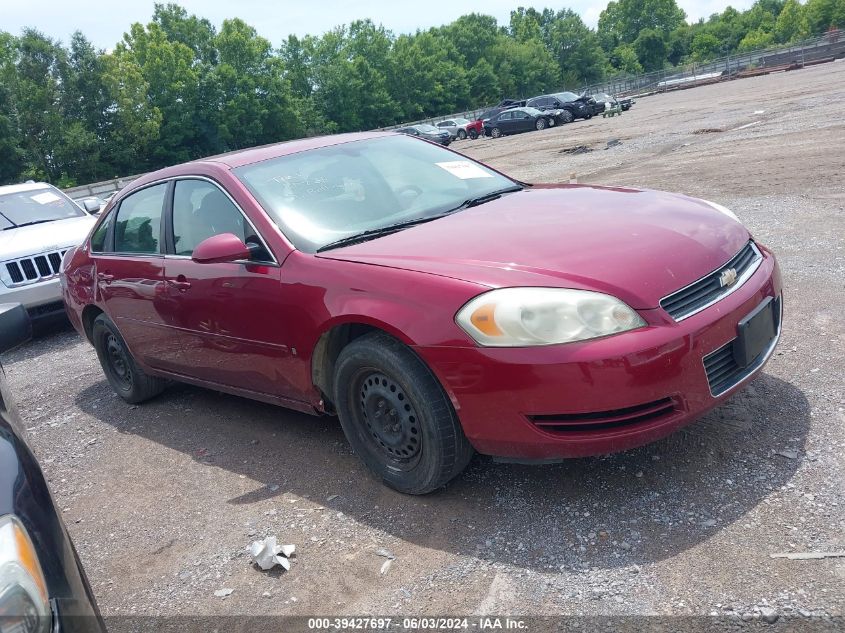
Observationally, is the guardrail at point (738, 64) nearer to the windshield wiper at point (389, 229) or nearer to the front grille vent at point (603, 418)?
the windshield wiper at point (389, 229)

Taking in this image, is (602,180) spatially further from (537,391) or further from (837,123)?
(537,391)

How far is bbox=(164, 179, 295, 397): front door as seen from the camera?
379 centimetres

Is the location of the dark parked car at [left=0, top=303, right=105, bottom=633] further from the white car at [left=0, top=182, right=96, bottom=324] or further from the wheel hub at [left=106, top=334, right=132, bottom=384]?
the white car at [left=0, top=182, right=96, bottom=324]

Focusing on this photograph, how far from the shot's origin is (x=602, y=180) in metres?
13.8

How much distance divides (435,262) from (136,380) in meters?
3.10

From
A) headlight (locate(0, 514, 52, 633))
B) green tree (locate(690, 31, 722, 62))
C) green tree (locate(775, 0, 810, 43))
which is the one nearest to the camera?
headlight (locate(0, 514, 52, 633))

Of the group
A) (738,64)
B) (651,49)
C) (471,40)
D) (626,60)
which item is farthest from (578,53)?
(738,64)

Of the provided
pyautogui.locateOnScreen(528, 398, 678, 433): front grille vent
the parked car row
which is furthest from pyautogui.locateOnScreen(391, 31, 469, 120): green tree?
pyautogui.locateOnScreen(528, 398, 678, 433): front grille vent

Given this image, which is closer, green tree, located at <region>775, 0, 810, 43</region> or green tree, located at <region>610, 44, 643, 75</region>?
green tree, located at <region>775, 0, 810, 43</region>

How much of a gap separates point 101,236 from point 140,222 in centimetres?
69

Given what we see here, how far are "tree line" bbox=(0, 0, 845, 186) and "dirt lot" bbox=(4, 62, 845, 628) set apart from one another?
56.2 metres

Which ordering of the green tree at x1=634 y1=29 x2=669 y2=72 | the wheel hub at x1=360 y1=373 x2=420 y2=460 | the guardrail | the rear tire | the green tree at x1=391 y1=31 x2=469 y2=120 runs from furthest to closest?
1. the green tree at x1=634 y1=29 x2=669 y2=72
2. the green tree at x1=391 y1=31 x2=469 y2=120
3. the guardrail
4. the rear tire
5. the wheel hub at x1=360 y1=373 x2=420 y2=460

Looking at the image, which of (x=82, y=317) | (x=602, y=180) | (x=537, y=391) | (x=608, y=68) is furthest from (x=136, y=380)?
(x=608, y=68)

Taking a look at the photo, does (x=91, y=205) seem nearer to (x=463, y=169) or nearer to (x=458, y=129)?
(x=463, y=169)
